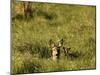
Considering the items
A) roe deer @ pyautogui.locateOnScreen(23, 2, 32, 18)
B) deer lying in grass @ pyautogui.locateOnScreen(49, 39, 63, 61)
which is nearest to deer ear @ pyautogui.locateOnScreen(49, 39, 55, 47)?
deer lying in grass @ pyautogui.locateOnScreen(49, 39, 63, 61)

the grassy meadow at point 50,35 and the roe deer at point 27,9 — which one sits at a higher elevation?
the roe deer at point 27,9

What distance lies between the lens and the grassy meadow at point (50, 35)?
228 cm

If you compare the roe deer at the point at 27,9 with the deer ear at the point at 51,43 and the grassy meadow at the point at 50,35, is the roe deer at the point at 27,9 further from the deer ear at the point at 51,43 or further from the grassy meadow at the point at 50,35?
the deer ear at the point at 51,43

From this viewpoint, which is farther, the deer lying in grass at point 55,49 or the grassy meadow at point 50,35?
the deer lying in grass at point 55,49

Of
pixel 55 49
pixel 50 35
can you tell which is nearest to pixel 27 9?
pixel 50 35

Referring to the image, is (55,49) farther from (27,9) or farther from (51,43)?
(27,9)

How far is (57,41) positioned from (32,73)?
42 cm

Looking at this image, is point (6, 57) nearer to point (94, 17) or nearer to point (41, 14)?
point (41, 14)

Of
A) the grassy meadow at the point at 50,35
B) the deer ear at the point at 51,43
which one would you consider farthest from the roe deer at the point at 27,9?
the deer ear at the point at 51,43

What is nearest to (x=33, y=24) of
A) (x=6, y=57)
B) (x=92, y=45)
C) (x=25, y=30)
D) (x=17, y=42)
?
(x=25, y=30)

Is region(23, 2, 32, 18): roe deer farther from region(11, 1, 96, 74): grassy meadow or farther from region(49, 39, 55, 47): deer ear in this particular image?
region(49, 39, 55, 47): deer ear

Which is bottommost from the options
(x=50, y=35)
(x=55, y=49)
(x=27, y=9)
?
(x=55, y=49)

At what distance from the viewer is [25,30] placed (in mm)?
2303

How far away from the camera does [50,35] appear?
2389 mm
